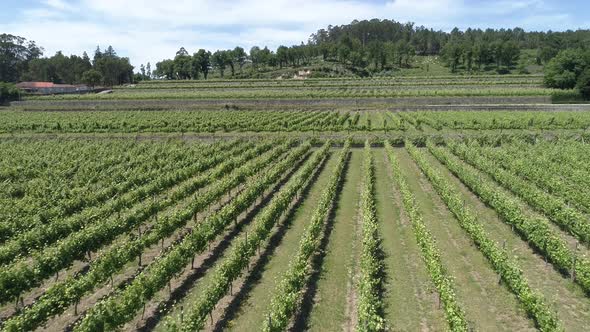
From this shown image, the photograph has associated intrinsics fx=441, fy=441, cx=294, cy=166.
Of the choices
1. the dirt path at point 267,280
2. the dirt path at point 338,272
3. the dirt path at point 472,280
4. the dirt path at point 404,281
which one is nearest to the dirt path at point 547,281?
the dirt path at point 472,280

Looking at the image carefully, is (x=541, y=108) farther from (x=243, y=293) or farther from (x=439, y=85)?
(x=243, y=293)

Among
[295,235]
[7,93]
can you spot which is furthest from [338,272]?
[7,93]

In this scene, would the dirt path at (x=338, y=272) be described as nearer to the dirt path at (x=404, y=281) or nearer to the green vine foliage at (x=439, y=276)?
the dirt path at (x=404, y=281)

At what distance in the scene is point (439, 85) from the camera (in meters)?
127

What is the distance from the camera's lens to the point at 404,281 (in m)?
20.9

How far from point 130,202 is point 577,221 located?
94.7ft

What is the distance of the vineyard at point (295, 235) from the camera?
1767cm

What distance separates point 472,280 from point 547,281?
349cm

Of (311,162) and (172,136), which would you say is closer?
(311,162)

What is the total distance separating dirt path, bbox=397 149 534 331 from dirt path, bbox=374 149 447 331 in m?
1.36

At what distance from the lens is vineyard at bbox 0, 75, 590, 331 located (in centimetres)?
1767

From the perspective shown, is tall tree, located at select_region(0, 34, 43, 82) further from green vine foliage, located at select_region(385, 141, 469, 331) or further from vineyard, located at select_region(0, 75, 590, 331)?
green vine foliage, located at select_region(385, 141, 469, 331)

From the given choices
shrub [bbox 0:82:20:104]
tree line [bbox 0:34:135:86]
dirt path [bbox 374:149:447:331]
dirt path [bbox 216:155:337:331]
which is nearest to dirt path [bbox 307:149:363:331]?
dirt path [bbox 374:149:447:331]

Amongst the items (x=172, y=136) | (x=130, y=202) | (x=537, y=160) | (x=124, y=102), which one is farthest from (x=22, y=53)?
(x=537, y=160)
